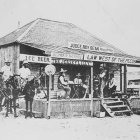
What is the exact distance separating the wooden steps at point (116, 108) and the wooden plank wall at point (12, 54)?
4.97 metres

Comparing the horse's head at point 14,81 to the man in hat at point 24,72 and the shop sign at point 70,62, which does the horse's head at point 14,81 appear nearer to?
the man in hat at point 24,72

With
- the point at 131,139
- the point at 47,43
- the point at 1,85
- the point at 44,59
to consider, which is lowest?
the point at 131,139

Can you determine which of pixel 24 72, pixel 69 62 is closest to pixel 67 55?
pixel 69 62

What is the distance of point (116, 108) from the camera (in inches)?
553

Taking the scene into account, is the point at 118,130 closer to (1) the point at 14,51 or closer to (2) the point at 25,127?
(2) the point at 25,127

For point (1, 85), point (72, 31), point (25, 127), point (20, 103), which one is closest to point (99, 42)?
point (72, 31)

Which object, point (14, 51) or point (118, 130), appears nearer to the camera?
point (118, 130)

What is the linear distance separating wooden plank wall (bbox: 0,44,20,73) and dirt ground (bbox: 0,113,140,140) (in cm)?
486

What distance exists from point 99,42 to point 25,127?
37.9 ft

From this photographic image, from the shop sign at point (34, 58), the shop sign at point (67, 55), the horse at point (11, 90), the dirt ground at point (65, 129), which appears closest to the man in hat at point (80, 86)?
the shop sign at point (67, 55)

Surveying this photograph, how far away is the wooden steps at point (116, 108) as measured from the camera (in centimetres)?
1308

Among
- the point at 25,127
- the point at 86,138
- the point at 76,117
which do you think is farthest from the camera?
the point at 76,117

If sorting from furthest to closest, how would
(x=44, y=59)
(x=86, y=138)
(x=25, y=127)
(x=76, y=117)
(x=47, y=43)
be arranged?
1. (x=47, y=43)
2. (x=76, y=117)
3. (x=44, y=59)
4. (x=25, y=127)
5. (x=86, y=138)

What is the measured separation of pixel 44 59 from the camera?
11.3m
